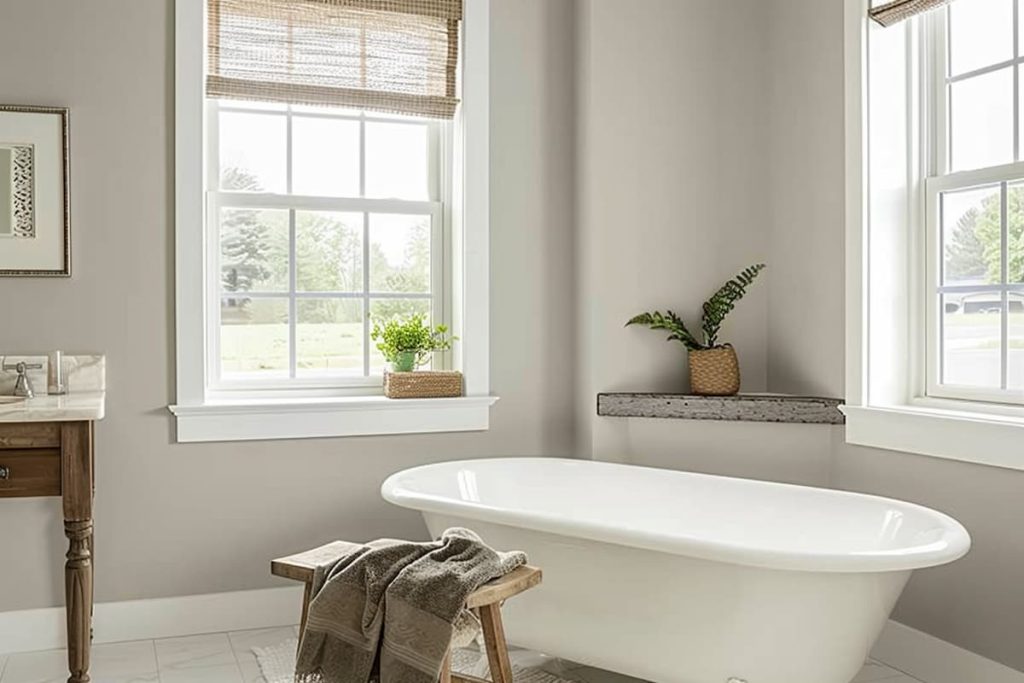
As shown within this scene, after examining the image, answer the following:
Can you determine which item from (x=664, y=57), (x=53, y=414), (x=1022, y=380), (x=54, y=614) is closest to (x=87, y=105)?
(x=53, y=414)

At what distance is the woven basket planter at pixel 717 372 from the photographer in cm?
392

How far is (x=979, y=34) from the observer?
3270 millimetres

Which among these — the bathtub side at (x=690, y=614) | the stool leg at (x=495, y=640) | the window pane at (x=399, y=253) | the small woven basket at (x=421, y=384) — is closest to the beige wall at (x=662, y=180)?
the small woven basket at (x=421, y=384)

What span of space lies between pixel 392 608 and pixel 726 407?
69.5 inches

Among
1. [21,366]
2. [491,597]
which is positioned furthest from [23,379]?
[491,597]

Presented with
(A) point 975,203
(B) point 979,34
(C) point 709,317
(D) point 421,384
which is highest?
(B) point 979,34

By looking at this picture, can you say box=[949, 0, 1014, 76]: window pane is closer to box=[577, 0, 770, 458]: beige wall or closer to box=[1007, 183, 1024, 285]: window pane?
box=[1007, 183, 1024, 285]: window pane

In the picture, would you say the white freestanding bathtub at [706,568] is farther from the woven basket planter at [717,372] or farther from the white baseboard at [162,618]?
the white baseboard at [162,618]

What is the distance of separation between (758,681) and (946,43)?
220cm

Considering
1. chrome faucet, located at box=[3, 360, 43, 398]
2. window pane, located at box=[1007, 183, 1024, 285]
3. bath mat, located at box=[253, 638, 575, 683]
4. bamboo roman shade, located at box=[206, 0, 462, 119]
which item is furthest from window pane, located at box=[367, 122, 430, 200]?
window pane, located at box=[1007, 183, 1024, 285]

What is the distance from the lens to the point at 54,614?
11.5 ft

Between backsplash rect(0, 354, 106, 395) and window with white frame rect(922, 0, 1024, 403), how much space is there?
287 cm

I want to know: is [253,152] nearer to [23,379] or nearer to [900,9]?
[23,379]

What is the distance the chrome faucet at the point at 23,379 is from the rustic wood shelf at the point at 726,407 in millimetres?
2026
